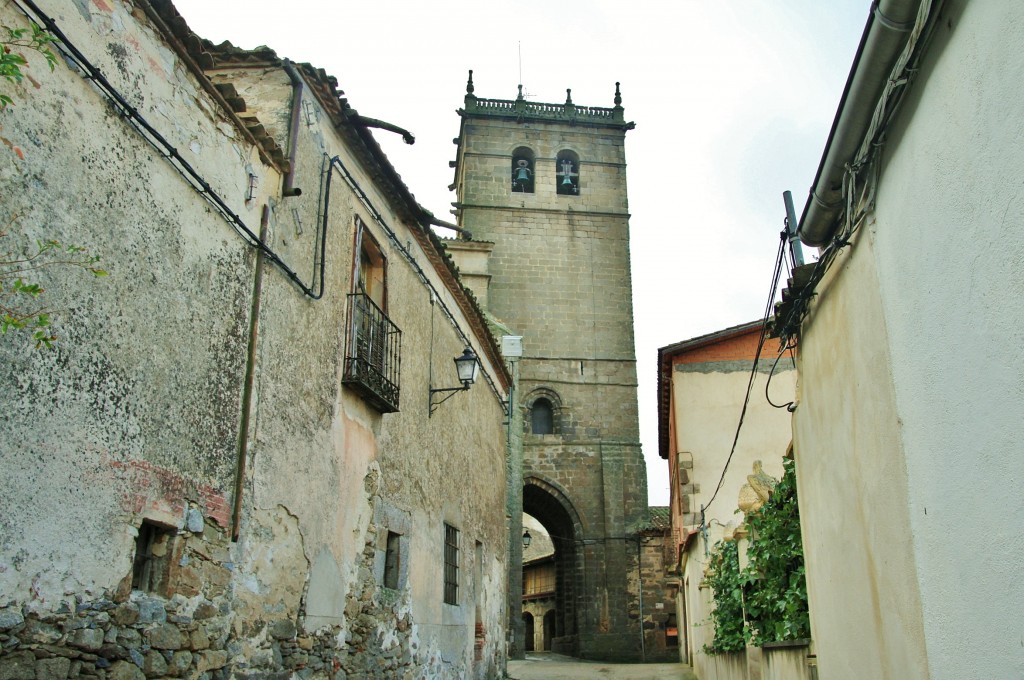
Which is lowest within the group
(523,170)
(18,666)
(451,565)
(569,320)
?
(18,666)

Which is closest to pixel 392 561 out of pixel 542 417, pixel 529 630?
pixel 542 417

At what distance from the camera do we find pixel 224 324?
562cm

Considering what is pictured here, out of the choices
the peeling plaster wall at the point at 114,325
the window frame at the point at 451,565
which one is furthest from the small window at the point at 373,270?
the window frame at the point at 451,565

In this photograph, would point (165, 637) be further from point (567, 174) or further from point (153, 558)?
point (567, 174)

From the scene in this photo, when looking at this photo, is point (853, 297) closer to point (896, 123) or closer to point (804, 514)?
point (896, 123)

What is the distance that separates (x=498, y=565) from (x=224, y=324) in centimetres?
902

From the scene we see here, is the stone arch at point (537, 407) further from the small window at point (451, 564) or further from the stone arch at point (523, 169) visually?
the small window at point (451, 564)

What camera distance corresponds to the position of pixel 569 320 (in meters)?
28.7

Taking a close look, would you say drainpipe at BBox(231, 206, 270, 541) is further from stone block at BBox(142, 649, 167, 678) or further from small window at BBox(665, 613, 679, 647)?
small window at BBox(665, 613, 679, 647)

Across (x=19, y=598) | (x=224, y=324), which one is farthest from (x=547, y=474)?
(x=19, y=598)

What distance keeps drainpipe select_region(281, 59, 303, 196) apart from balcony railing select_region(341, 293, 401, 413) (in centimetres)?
147

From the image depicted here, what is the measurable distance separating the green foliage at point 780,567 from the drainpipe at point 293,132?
458 cm

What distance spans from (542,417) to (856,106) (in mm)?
24229

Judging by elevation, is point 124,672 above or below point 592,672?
above
